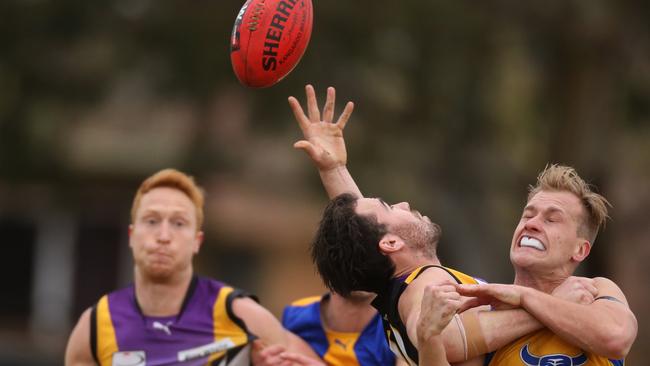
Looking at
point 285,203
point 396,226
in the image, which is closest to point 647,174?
point 285,203

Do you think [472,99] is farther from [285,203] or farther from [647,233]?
[285,203]

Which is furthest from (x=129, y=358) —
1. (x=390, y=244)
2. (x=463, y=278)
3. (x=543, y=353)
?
(x=543, y=353)

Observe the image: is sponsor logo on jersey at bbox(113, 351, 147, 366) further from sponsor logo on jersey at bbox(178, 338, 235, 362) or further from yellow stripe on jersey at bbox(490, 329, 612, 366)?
yellow stripe on jersey at bbox(490, 329, 612, 366)

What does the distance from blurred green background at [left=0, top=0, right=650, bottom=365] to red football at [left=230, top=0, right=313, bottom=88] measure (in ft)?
33.2

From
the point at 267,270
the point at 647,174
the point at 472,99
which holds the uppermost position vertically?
the point at 472,99

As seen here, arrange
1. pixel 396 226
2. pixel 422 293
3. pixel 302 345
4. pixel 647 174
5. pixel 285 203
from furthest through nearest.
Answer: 1. pixel 285 203
2. pixel 647 174
3. pixel 302 345
4. pixel 396 226
5. pixel 422 293

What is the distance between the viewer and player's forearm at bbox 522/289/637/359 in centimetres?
510

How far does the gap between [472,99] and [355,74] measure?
1.77 m

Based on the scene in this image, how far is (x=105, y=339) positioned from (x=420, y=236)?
91.7 inches

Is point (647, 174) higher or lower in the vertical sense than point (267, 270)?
higher

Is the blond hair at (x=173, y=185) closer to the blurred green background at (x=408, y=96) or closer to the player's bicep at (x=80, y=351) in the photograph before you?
the player's bicep at (x=80, y=351)

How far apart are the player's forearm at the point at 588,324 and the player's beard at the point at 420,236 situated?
0.67m

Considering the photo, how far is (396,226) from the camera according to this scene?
5707 mm

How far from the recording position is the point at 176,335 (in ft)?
23.7
